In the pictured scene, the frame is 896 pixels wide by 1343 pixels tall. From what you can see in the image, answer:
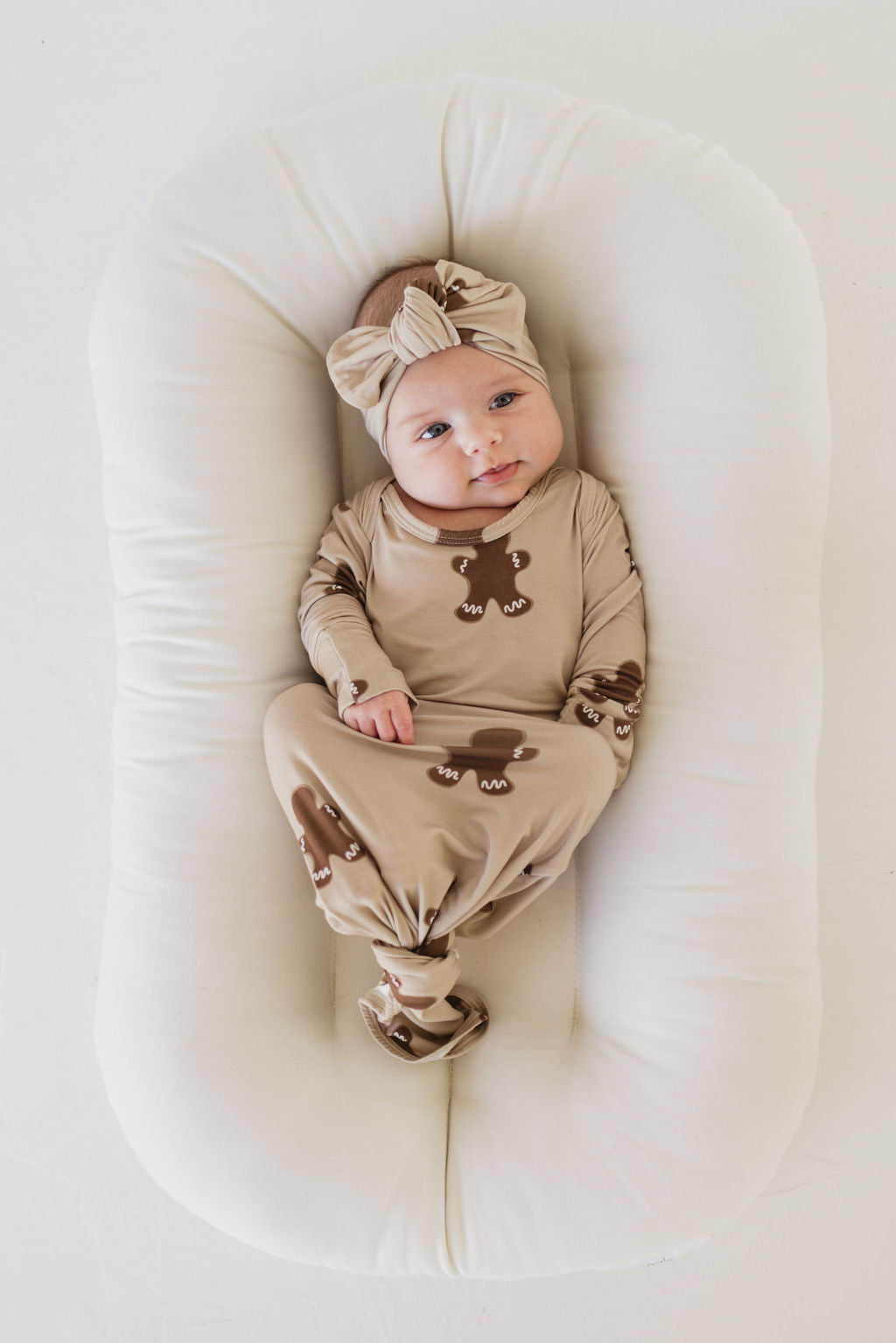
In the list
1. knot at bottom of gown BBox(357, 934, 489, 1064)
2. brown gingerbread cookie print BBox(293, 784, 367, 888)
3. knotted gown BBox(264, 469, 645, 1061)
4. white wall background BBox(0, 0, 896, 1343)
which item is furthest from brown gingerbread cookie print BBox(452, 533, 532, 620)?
white wall background BBox(0, 0, 896, 1343)

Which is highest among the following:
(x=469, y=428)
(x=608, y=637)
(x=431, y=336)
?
(x=431, y=336)

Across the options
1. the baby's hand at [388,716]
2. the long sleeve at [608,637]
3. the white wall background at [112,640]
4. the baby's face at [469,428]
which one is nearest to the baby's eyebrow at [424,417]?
the baby's face at [469,428]

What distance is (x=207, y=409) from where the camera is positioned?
4.39ft

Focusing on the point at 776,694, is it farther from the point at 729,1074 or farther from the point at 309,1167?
the point at 309,1167

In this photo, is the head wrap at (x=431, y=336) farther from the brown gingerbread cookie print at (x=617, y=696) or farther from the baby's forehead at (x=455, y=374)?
the brown gingerbread cookie print at (x=617, y=696)

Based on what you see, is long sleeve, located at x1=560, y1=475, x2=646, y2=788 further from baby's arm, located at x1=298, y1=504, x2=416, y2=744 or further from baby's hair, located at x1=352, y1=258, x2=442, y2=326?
baby's hair, located at x1=352, y1=258, x2=442, y2=326

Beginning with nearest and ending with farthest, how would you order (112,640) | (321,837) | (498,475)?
(321,837)
(498,475)
(112,640)

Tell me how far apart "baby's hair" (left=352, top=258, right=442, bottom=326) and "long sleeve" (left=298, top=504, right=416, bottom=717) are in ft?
0.83

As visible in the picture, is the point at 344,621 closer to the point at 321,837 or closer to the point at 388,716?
the point at 388,716

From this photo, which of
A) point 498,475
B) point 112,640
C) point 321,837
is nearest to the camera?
point 321,837

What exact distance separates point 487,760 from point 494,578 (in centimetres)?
24

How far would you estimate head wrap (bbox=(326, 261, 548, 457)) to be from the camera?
125cm

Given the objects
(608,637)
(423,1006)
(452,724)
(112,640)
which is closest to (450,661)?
(452,724)

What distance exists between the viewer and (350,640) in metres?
1.30
